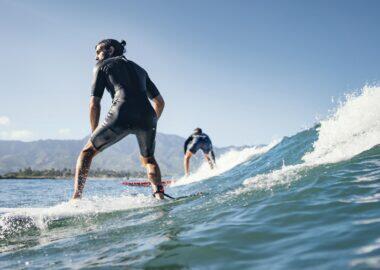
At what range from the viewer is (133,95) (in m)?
6.48

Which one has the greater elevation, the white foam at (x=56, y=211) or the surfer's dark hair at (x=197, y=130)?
the surfer's dark hair at (x=197, y=130)

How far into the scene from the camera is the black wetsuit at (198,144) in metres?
18.9

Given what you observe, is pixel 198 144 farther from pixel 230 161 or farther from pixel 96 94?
pixel 96 94

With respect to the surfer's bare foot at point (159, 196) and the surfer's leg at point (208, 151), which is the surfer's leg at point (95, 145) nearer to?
the surfer's bare foot at point (159, 196)

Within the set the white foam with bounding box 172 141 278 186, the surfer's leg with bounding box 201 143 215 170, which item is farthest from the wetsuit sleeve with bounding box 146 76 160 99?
the surfer's leg with bounding box 201 143 215 170

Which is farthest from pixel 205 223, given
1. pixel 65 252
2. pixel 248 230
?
pixel 65 252

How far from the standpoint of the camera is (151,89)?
7168 mm

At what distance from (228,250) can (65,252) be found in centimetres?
163

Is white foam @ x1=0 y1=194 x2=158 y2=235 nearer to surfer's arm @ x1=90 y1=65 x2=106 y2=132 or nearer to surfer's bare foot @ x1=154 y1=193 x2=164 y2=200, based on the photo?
surfer's bare foot @ x1=154 y1=193 x2=164 y2=200

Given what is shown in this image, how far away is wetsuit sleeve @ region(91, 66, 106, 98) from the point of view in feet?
21.3

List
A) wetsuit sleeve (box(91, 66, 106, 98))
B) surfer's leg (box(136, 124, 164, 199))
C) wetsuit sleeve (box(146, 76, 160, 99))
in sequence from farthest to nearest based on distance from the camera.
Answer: wetsuit sleeve (box(146, 76, 160, 99))
surfer's leg (box(136, 124, 164, 199))
wetsuit sleeve (box(91, 66, 106, 98))

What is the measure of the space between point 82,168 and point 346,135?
643cm

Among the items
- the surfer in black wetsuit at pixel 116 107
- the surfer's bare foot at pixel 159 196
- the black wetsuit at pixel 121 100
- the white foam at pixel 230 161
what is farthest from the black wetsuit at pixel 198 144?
the black wetsuit at pixel 121 100

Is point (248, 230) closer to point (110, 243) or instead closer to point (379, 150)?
point (110, 243)
